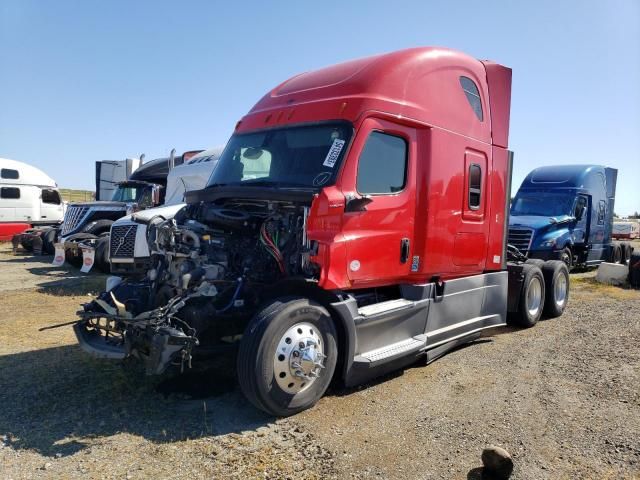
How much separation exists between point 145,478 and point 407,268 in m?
3.20

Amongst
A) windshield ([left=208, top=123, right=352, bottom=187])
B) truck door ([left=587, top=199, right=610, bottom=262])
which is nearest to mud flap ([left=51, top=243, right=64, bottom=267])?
windshield ([left=208, top=123, right=352, bottom=187])

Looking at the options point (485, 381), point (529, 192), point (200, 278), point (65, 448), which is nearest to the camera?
point (65, 448)

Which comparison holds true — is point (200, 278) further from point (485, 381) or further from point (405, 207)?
point (485, 381)

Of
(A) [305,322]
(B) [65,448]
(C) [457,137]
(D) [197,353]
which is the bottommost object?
(B) [65,448]

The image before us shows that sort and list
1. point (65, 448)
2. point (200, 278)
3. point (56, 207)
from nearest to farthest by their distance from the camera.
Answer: point (65, 448), point (200, 278), point (56, 207)

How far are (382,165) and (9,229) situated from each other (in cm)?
2101

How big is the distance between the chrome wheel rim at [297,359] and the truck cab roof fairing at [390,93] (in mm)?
2099

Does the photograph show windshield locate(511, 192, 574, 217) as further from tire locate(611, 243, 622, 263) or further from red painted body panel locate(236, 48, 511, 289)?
red painted body panel locate(236, 48, 511, 289)

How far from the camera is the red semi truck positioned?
427cm

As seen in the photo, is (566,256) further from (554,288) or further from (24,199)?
(24,199)

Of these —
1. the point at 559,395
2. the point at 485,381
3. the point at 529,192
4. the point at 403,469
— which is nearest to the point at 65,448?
the point at 403,469

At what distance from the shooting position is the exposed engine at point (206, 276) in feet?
14.5

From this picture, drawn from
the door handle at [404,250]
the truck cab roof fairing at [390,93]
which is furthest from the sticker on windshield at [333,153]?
the door handle at [404,250]

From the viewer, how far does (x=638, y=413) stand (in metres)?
4.42
